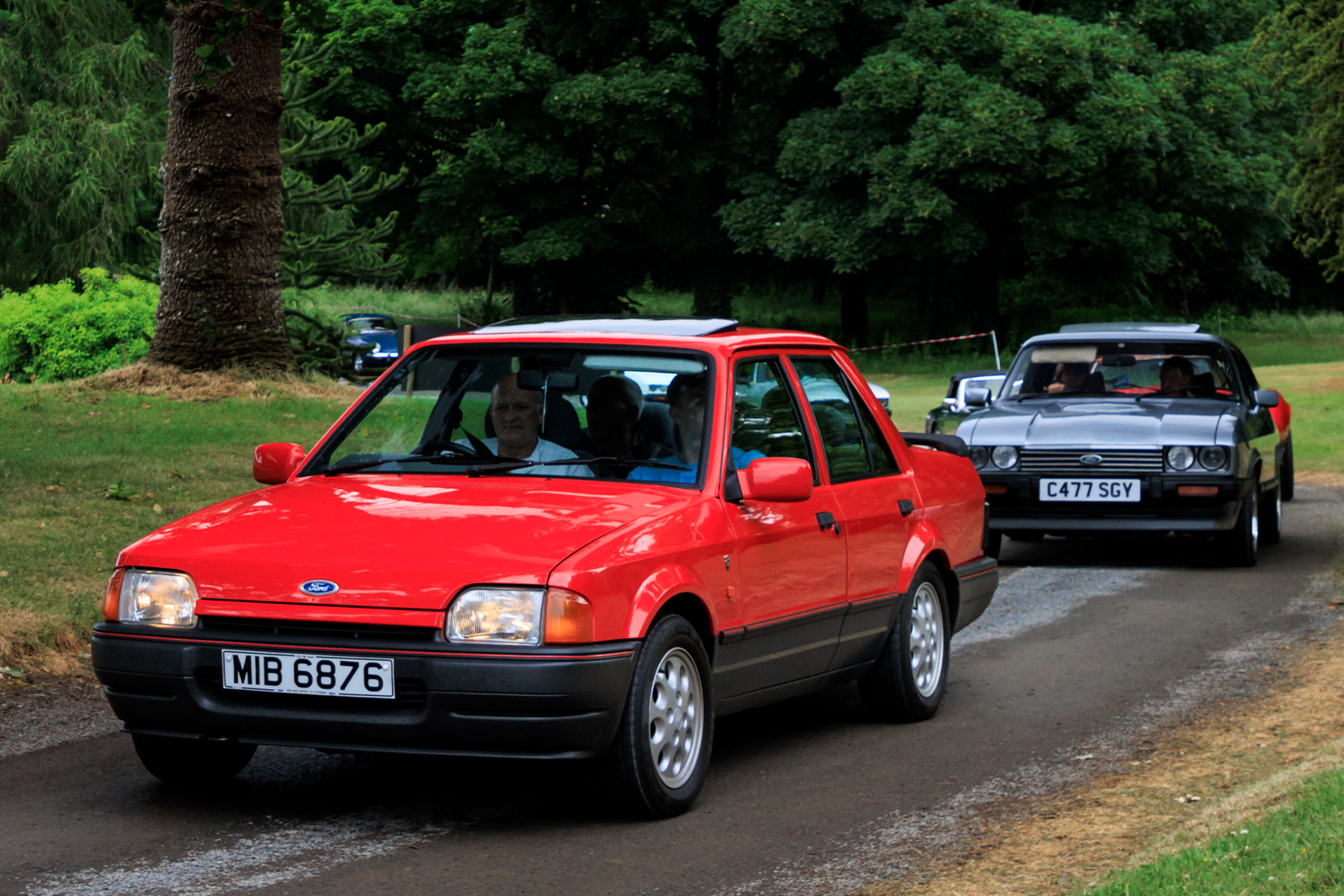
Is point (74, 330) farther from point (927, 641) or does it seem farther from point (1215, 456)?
point (927, 641)

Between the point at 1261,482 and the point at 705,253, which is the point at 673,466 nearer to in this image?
the point at 1261,482

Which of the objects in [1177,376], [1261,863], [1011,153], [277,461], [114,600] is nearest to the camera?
[1261,863]

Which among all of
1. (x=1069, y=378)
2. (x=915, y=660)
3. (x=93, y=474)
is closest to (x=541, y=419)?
(x=915, y=660)

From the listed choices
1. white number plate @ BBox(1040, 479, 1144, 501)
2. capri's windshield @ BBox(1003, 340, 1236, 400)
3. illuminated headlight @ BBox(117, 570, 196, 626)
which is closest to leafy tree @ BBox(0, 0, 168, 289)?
capri's windshield @ BBox(1003, 340, 1236, 400)

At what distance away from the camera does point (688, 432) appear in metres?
6.09

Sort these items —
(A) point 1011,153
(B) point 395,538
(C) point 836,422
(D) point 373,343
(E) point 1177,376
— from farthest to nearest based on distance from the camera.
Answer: (D) point 373,343 < (A) point 1011,153 < (E) point 1177,376 < (C) point 836,422 < (B) point 395,538

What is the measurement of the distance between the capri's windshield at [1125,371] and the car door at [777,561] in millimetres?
6840

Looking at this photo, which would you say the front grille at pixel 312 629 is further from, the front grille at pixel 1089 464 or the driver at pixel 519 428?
the front grille at pixel 1089 464

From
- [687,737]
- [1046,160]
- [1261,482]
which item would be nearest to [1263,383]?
[1046,160]

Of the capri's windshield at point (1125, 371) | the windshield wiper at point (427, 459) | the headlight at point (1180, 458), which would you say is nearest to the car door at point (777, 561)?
the windshield wiper at point (427, 459)

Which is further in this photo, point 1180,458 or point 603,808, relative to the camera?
point 1180,458

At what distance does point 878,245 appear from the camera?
4328cm

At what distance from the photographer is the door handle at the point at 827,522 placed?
254 inches

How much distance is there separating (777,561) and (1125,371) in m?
7.72
